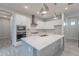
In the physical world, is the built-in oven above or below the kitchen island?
above

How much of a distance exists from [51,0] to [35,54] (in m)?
1.11

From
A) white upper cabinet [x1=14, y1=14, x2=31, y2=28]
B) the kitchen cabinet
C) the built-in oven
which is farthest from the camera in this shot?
white upper cabinet [x1=14, y1=14, x2=31, y2=28]

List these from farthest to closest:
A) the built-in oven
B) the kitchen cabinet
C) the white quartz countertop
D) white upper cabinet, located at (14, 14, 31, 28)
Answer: white upper cabinet, located at (14, 14, 31, 28), the built-in oven, the kitchen cabinet, the white quartz countertop

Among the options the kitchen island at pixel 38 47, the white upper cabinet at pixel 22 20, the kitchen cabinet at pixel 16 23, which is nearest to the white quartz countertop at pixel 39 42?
the kitchen island at pixel 38 47

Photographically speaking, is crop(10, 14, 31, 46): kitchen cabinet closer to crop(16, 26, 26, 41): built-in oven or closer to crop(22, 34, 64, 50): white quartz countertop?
crop(16, 26, 26, 41): built-in oven

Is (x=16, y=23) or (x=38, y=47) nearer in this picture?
(x=38, y=47)

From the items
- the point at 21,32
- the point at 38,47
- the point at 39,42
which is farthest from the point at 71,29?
the point at 38,47

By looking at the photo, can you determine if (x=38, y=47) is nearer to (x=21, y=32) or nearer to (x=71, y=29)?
(x=21, y=32)

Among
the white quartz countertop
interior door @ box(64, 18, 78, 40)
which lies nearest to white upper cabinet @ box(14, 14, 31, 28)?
the white quartz countertop

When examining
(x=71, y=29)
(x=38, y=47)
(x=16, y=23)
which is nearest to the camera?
(x=38, y=47)

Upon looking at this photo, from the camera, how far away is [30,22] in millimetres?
4559

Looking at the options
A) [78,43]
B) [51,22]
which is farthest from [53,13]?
[78,43]

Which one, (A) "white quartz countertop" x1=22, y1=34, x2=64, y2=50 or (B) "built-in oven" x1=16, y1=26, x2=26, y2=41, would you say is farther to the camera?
(B) "built-in oven" x1=16, y1=26, x2=26, y2=41

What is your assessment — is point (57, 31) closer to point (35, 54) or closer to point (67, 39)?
point (67, 39)
